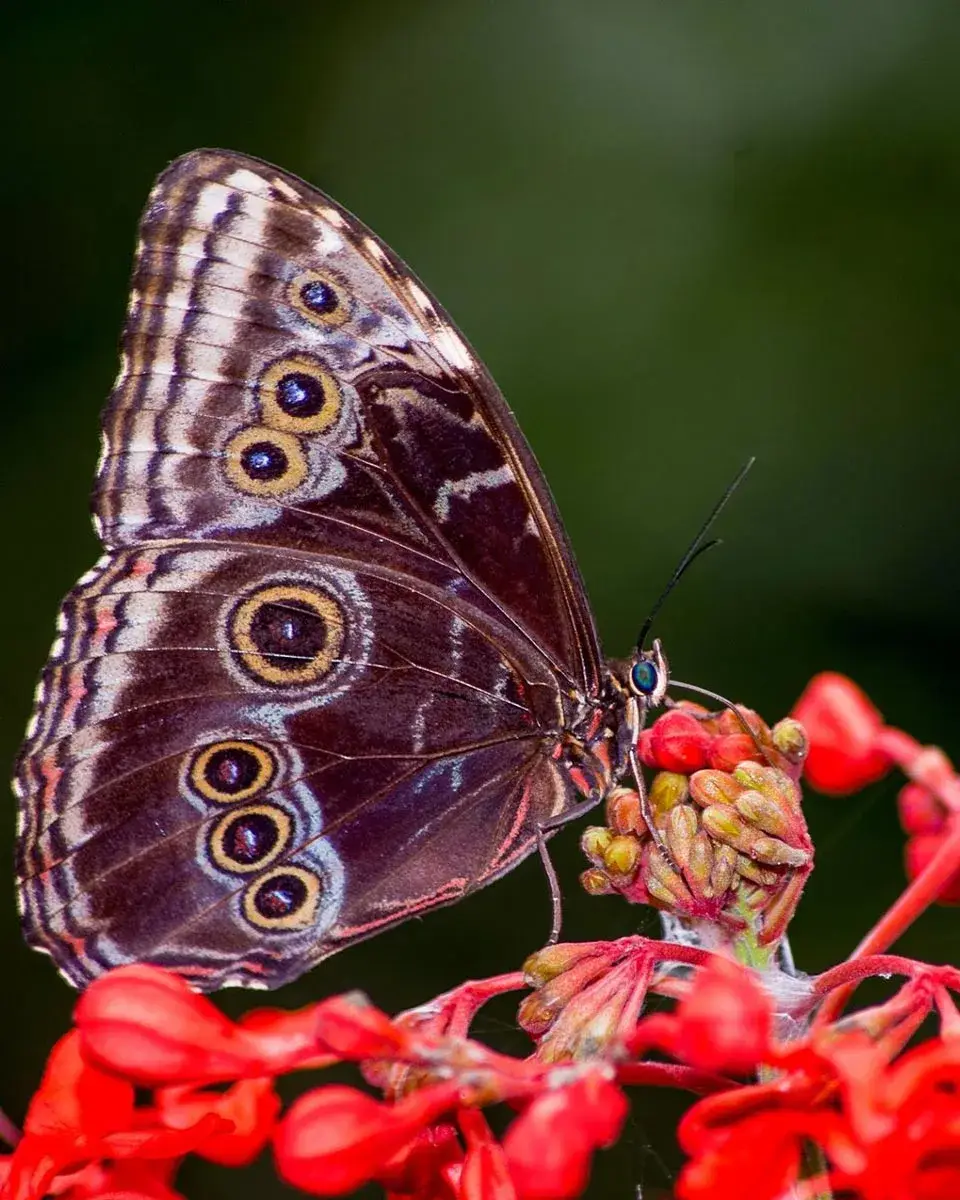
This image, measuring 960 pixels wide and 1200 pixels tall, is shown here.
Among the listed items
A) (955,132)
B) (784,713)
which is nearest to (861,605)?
(784,713)

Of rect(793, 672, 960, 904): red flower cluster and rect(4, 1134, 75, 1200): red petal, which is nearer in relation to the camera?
rect(4, 1134, 75, 1200): red petal

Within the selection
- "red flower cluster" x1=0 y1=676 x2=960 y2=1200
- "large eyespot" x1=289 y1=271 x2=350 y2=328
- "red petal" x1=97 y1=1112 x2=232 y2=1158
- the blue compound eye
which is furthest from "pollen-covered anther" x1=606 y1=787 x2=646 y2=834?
"large eyespot" x1=289 y1=271 x2=350 y2=328

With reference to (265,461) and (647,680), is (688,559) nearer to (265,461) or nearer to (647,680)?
(647,680)

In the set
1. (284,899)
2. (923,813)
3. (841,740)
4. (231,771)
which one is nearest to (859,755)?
(841,740)

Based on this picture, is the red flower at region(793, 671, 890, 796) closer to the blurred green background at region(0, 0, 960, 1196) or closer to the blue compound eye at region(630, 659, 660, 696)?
the blue compound eye at region(630, 659, 660, 696)

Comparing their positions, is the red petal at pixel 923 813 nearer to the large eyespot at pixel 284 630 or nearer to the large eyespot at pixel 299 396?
the large eyespot at pixel 284 630

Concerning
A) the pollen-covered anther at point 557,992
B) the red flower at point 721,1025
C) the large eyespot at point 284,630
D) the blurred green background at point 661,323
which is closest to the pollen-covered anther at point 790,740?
the pollen-covered anther at point 557,992

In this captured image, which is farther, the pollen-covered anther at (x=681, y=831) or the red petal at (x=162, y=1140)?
the pollen-covered anther at (x=681, y=831)
